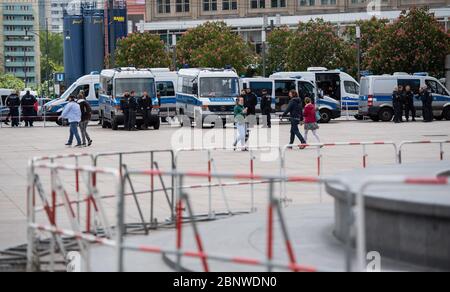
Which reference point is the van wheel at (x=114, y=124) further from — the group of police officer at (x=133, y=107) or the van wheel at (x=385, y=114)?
the van wheel at (x=385, y=114)

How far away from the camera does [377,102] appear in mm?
53375

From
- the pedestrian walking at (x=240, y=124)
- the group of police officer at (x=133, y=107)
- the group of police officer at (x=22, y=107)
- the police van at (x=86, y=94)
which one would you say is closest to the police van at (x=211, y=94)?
the group of police officer at (x=133, y=107)

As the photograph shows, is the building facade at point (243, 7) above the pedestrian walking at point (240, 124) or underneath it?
above

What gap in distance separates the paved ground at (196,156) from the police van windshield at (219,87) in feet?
7.32

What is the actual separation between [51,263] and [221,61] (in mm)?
A: 75813

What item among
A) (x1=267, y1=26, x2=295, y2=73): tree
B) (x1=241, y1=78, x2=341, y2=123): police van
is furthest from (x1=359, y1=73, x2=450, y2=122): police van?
(x1=267, y1=26, x2=295, y2=73): tree

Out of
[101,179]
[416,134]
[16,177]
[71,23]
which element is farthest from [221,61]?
[101,179]

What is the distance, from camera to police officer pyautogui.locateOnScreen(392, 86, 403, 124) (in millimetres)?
49969

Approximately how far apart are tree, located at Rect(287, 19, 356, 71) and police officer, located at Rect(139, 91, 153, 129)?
1255 inches

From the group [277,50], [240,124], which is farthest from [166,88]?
[277,50]

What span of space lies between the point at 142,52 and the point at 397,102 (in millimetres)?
42487

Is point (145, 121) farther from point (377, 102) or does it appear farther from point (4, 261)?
point (4, 261)

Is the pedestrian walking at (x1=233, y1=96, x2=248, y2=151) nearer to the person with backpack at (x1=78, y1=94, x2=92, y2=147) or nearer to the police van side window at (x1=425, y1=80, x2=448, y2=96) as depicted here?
the person with backpack at (x1=78, y1=94, x2=92, y2=147)

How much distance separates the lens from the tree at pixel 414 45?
6862 centimetres
